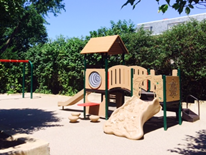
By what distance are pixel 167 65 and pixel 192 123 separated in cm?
463

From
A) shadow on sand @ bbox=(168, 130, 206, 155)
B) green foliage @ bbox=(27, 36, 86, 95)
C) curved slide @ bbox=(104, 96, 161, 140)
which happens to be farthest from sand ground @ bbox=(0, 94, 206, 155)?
green foliage @ bbox=(27, 36, 86, 95)

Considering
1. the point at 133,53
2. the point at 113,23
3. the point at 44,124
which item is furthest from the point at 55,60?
the point at 44,124

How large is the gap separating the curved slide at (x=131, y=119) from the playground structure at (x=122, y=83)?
0.96 feet

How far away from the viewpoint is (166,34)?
1174 centimetres

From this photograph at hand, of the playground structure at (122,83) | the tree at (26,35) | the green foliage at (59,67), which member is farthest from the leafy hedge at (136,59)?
the tree at (26,35)

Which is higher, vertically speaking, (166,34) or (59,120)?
(166,34)

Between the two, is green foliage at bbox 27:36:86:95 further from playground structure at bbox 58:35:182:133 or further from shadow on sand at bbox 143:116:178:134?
shadow on sand at bbox 143:116:178:134

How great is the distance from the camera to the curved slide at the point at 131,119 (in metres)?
6.04

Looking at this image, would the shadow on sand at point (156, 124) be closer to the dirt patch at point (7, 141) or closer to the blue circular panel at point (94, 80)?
the blue circular panel at point (94, 80)

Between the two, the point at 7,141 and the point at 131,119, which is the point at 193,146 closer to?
the point at 131,119

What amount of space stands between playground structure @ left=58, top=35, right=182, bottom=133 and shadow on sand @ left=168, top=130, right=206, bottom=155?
3.47 feet

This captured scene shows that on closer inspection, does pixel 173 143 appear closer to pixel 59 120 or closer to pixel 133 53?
pixel 59 120

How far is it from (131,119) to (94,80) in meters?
2.91

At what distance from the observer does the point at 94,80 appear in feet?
29.3
